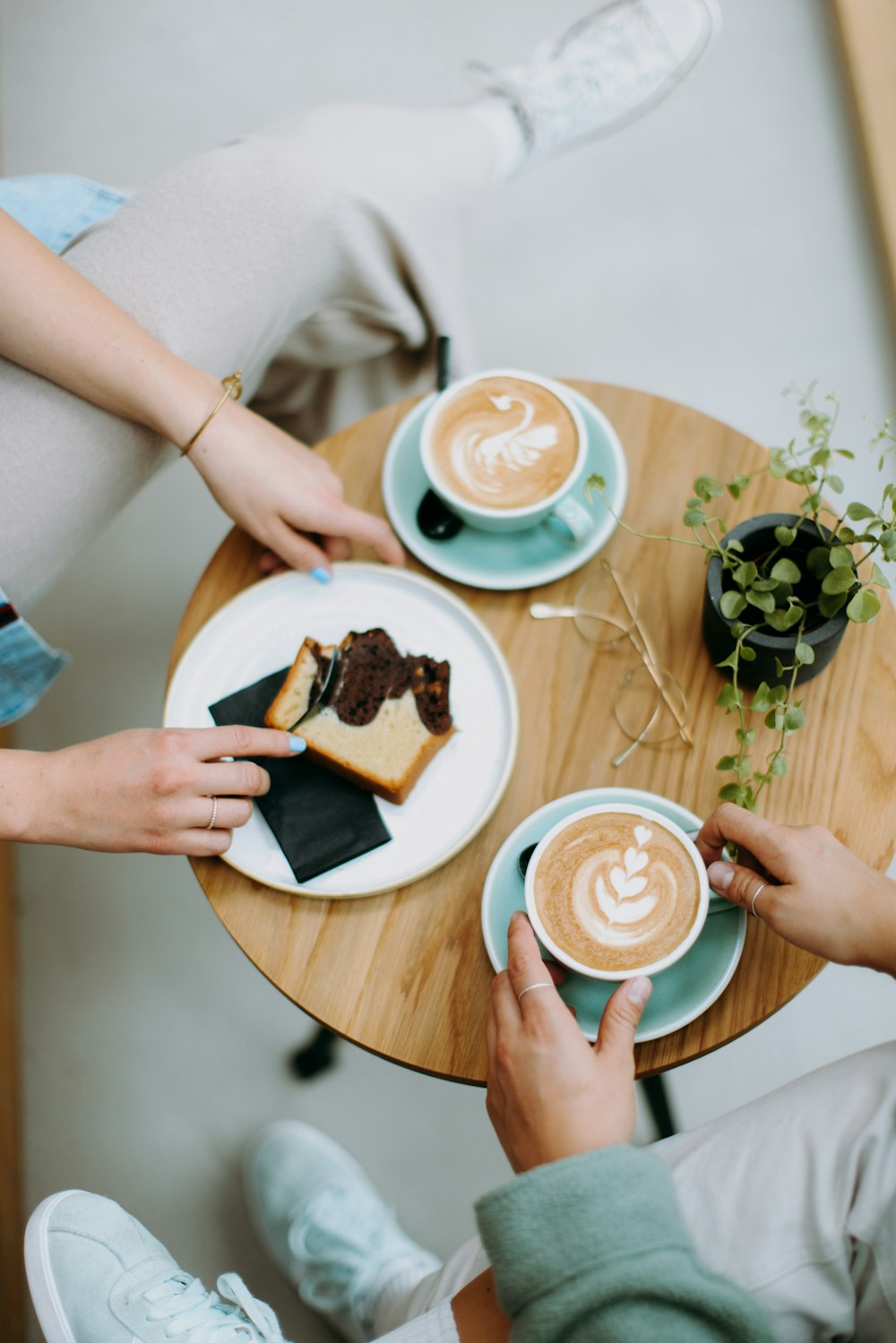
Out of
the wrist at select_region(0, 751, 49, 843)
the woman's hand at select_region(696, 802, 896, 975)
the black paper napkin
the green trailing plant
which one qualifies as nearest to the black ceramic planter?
the green trailing plant

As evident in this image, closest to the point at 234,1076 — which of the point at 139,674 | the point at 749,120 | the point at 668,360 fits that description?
the point at 139,674

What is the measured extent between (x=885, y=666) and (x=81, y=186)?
4.06 feet

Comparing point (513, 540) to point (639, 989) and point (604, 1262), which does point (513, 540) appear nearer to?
point (639, 989)

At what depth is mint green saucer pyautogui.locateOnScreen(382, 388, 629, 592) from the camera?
A: 1.13 m

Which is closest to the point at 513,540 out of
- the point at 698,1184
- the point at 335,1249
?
the point at 698,1184

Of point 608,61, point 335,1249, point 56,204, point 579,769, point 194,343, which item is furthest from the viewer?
point 608,61

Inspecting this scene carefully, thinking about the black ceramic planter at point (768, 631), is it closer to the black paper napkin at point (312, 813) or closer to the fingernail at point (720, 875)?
the fingernail at point (720, 875)

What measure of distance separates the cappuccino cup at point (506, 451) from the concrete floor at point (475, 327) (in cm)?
99

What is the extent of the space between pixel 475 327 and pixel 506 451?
1.08m

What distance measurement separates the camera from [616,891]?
0.93 meters

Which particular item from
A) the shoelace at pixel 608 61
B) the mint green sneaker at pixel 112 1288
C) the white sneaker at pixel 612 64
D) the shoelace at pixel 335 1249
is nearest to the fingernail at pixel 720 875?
the mint green sneaker at pixel 112 1288

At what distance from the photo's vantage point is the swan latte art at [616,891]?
91cm

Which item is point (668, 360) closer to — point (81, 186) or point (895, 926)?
point (81, 186)

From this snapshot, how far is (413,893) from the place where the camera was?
1.03m
